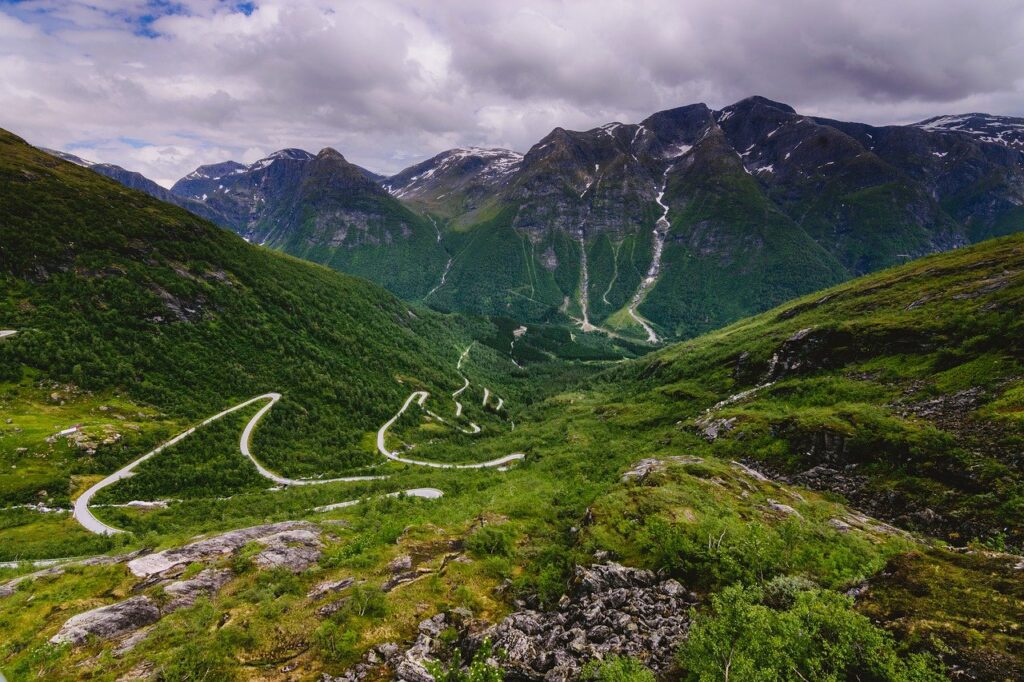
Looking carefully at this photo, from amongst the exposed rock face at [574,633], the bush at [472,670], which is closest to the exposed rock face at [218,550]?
the exposed rock face at [574,633]

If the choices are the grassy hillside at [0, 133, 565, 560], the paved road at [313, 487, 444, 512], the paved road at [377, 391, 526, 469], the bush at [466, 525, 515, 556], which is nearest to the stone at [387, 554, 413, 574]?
the bush at [466, 525, 515, 556]

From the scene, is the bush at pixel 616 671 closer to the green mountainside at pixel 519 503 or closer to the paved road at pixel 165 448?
the green mountainside at pixel 519 503

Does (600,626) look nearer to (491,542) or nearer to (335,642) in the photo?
(491,542)

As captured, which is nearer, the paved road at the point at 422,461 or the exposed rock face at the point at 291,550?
the exposed rock face at the point at 291,550

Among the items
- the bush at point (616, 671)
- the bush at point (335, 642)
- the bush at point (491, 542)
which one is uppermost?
the bush at point (616, 671)

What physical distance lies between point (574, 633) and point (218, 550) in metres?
32.3

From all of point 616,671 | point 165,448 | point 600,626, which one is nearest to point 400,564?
point 600,626

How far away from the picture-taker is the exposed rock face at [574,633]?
A: 20.4m

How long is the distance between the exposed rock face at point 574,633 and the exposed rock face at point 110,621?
50.5 feet

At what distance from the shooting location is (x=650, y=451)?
66938 mm

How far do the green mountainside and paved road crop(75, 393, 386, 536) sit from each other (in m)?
1.38

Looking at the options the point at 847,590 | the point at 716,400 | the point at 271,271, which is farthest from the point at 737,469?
the point at 271,271

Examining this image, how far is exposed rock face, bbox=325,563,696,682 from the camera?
66.8 feet

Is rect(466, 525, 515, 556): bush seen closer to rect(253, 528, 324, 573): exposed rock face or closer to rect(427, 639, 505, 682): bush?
rect(427, 639, 505, 682): bush
